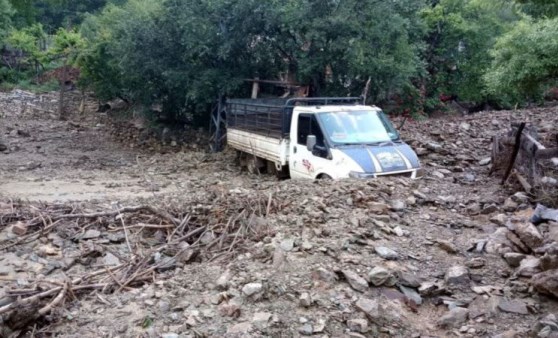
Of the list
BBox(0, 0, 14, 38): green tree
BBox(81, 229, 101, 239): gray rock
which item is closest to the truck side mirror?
BBox(81, 229, 101, 239): gray rock

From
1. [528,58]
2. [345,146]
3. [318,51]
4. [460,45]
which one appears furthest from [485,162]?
[460,45]

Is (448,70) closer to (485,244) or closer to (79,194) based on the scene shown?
(79,194)

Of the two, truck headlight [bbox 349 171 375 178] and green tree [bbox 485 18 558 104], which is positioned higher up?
green tree [bbox 485 18 558 104]

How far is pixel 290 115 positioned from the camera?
11.9 metres

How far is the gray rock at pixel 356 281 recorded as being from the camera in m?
5.40

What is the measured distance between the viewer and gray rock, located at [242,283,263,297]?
5223 millimetres

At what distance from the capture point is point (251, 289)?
5.25 meters

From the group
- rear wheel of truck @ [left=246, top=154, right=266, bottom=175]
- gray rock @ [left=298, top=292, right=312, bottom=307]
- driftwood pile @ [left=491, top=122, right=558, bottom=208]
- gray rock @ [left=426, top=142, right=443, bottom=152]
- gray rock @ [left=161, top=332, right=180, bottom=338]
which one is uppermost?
driftwood pile @ [left=491, top=122, right=558, bottom=208]

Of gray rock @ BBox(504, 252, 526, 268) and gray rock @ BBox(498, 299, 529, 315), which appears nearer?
gray rock @ BBox(498, 299, 529, 315)

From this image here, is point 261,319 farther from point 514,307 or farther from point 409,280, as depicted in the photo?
point 514,307

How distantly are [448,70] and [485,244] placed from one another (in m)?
19.7

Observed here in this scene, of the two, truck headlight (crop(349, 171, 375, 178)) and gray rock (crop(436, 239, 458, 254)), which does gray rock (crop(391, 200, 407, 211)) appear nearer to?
gray rock (crop(436, 239, 458, 254))

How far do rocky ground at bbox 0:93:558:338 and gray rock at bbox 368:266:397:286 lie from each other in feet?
0.04

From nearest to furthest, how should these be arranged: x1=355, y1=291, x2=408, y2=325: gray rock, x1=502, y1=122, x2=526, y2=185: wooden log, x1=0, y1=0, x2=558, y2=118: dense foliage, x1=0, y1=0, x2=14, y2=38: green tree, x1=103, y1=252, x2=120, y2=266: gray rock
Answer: x1=355, y1=291, x2=408, y2=325: gray rock < x1=103, y1=252, x2=120, y2=266: gray rock < x1=502, y1=122, x2=526, y2=185: wooden log < x1=0, y1=0, x2=558, y2=118: dense foliage < x1=0, y1=0, x2=14, y2=38: green tree
